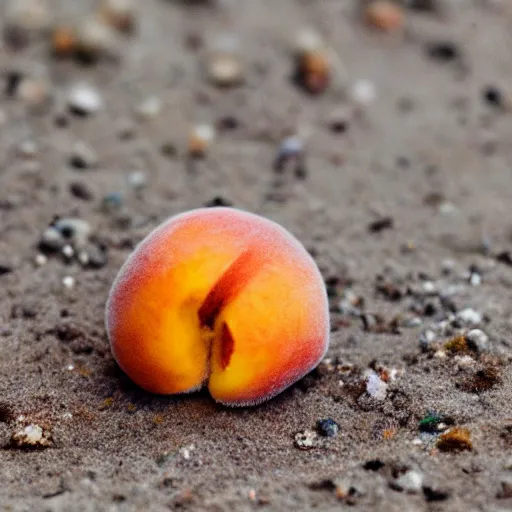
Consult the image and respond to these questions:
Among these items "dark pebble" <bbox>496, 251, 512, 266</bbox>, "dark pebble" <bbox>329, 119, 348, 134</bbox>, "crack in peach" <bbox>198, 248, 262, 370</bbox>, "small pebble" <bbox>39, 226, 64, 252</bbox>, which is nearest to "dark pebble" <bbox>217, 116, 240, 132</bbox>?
"dark pebble" <bbox>329, 119, 348, 134</bbox>

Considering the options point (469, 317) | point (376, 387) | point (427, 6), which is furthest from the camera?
point (427, 6)

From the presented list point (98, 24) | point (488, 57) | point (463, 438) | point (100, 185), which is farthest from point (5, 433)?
point (488, 57)

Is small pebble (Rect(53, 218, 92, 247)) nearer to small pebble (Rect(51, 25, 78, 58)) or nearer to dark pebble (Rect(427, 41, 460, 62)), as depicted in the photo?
small pebble (Rect(51, 25, 78, 58))

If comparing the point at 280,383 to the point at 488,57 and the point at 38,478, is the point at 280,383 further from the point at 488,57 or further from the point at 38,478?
the point at 488,57

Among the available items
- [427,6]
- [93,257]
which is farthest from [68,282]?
[427,6]

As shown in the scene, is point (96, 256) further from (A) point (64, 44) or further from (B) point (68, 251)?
(A) point (64, 44)

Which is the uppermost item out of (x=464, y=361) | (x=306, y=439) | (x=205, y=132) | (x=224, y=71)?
(x=464, y=361)

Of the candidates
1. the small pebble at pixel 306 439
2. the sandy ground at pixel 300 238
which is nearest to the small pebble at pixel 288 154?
the sandy ground at pixel 300 238
